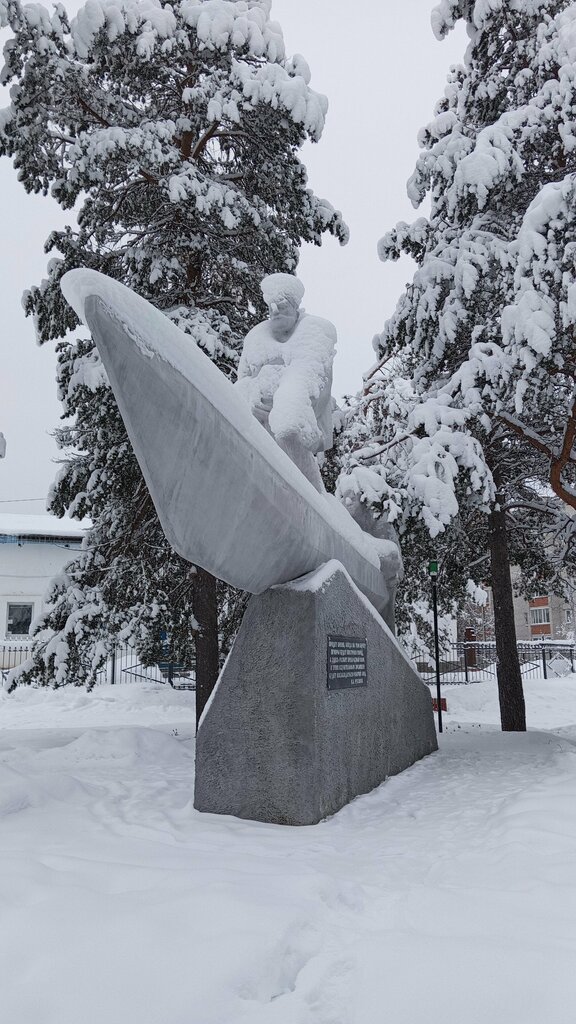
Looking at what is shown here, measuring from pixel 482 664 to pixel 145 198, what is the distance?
679 inches

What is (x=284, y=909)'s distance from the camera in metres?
2.62

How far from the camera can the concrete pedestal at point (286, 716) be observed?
4449 millimetres

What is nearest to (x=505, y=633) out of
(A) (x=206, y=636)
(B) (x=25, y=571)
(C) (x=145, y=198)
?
(A) (x=206, y=636)

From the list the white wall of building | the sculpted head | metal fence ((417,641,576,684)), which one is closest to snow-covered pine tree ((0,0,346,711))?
the sculpted head

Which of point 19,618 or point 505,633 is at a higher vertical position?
point 19,618

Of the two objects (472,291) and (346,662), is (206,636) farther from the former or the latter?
(472,291)

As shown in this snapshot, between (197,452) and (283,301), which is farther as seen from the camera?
(283,301)

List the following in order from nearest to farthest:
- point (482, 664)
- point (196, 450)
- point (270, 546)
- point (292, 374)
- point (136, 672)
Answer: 1. point (196, 450)
2. point (270, 546)
3. point (292, 374)
4. point (136, 672)
5. point (482, 664)

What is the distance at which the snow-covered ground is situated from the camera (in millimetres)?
2018

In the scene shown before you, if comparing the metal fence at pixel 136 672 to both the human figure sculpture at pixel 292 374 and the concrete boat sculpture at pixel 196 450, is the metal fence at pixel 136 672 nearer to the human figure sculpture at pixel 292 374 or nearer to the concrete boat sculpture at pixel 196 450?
the human figure sculpture at pixel 292 374

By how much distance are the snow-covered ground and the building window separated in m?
24.9

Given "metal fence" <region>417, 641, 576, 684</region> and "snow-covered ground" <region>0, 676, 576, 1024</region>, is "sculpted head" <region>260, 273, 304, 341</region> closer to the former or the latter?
"snow-covered ground" <region>0, 676, 576, 1024</region>

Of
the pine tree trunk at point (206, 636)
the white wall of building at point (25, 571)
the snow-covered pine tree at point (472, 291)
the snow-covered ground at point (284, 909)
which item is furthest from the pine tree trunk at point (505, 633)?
the white wall of building at point (25, 571)

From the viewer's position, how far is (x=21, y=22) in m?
7.97
